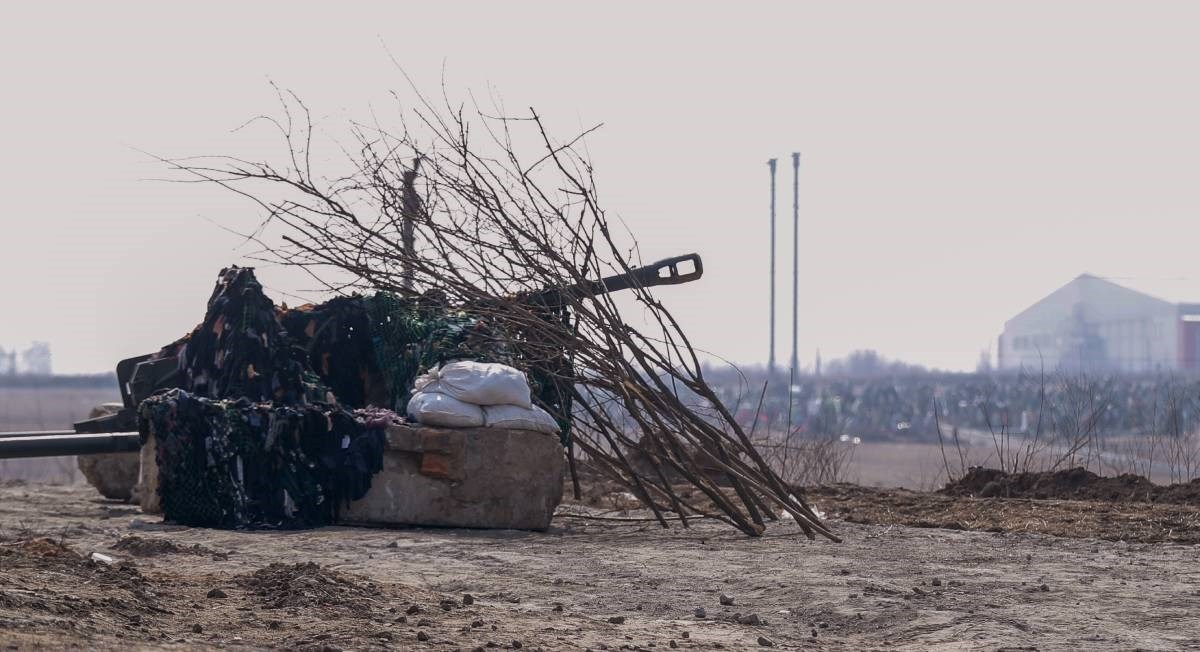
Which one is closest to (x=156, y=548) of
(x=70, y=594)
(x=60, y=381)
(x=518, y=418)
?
(x=70, y=594)

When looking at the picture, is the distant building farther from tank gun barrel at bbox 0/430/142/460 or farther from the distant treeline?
tank gun barrel at bbox 0/430/142/460

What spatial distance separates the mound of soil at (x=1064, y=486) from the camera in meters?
10.7

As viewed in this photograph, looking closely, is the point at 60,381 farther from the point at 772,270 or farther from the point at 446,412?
the point at 446,412

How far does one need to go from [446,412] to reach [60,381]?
8930cm

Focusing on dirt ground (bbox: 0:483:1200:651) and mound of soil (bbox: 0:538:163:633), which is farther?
dirt ground (bbox: 0:483:1200:651)

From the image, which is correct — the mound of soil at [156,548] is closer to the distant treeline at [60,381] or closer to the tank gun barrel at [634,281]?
the tank gun barrel at [634,281]

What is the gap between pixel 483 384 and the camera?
9219mm

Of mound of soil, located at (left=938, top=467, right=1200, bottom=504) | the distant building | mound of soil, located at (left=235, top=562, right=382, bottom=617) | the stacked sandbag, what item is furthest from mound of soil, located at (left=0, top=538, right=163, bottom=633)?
the distant building

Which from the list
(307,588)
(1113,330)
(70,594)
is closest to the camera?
(70,594)

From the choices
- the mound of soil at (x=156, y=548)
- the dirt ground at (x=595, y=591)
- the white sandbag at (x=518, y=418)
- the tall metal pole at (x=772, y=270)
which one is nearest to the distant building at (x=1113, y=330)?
the tall metal pole at (x=772, y=270)

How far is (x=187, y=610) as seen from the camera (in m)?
5.51

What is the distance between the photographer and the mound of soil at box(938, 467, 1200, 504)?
1070 centimetres

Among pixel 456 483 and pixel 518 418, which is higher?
pixel 518 418

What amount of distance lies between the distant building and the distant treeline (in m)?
51.0
